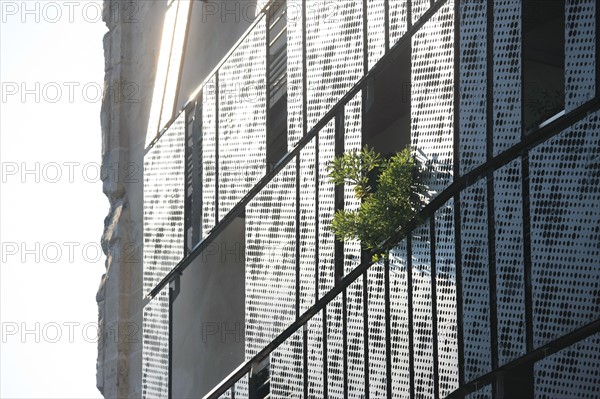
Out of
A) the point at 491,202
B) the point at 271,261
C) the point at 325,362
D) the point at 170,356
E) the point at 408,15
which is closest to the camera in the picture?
the point at 491,202

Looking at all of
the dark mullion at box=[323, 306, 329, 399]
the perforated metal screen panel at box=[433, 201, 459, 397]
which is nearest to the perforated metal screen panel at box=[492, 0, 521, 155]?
the perforated metal screen panel at box=[433, 201, 459, 397]

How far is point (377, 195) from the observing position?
10898 mm

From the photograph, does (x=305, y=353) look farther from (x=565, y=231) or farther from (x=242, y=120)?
(x=565, y=231)

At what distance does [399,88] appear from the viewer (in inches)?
492

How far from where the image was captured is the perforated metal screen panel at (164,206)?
1406 cm

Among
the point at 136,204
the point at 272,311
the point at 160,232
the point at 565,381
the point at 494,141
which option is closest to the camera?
the point at 565,381

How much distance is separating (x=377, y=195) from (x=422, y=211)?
0.43m

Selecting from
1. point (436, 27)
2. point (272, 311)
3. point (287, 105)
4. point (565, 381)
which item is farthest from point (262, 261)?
point (565, 381)

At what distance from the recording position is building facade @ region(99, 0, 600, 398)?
9.96 m

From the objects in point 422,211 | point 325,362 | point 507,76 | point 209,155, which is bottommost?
point 325,362

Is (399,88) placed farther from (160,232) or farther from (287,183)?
(160,232)

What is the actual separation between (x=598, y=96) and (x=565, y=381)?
7.16ft

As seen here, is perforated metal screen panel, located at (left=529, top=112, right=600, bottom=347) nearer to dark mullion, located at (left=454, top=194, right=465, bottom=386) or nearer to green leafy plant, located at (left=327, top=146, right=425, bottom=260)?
dark mullion, located at (left=454, top=194, right=465, bottom=386)

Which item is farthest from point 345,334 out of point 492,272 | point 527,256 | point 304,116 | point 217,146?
point 217,146
